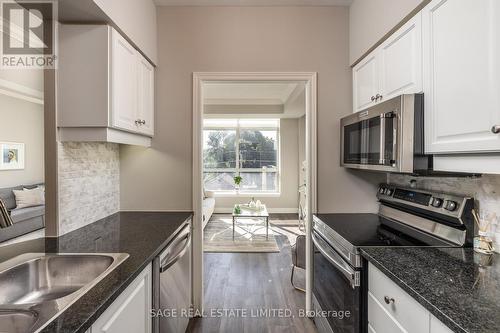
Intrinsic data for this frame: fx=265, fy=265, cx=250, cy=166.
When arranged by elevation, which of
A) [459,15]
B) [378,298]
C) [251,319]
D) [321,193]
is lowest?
[251,319]

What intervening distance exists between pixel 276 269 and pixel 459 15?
3034mm

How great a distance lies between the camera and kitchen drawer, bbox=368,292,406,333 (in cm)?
110

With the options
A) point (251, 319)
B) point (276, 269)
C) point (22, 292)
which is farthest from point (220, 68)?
point (276, 269)

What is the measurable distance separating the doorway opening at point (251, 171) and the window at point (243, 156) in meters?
0.03

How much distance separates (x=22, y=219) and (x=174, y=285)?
1020mm

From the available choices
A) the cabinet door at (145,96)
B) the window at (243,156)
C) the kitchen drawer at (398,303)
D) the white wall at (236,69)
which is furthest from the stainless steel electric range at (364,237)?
the window at (243,156)

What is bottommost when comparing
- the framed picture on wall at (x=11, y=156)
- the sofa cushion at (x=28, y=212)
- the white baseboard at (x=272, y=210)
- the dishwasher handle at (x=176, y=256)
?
the white baseboard at (x=272, y=210)

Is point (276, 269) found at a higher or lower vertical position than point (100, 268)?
lower

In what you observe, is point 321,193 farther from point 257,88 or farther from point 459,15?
Result: point 257,88

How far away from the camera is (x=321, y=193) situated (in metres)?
2.32

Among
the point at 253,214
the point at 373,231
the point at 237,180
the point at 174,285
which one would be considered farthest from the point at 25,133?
the point at 237,180

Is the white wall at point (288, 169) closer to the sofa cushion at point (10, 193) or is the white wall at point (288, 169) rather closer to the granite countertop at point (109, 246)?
the granite countertop at point (109, 246)

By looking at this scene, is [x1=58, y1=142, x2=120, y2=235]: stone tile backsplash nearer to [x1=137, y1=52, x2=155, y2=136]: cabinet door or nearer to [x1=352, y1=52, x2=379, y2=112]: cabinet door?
[x1=137, y1=52, x2=155, y2=136]: cabinet door

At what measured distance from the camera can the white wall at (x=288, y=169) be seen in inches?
275
